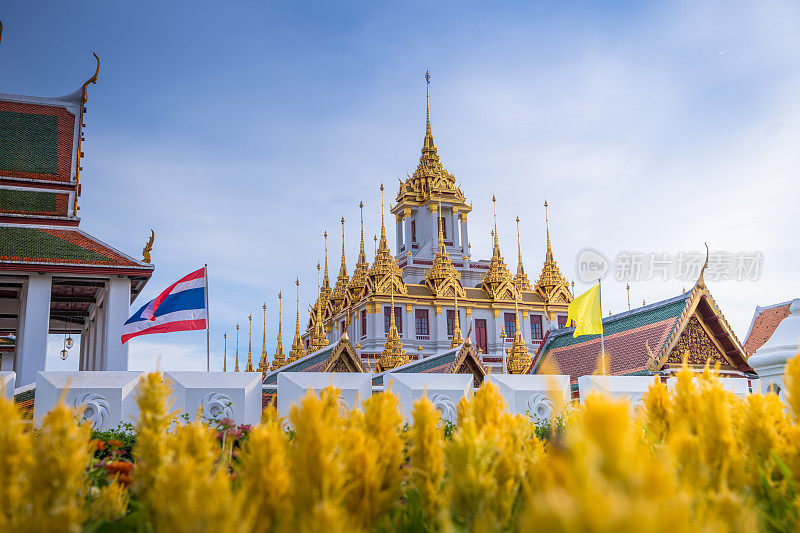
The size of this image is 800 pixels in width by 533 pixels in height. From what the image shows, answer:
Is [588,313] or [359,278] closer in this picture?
[588,313]

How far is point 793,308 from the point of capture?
24.4ft

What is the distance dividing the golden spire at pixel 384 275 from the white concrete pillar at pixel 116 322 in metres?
25.4

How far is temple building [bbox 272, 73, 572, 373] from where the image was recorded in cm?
4291

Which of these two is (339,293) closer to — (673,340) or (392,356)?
(392,356)

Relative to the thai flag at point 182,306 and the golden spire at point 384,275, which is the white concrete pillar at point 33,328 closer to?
the thai flag at point 182,306

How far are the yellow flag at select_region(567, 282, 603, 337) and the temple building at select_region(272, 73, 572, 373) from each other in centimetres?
2106

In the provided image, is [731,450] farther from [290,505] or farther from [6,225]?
[6,225]

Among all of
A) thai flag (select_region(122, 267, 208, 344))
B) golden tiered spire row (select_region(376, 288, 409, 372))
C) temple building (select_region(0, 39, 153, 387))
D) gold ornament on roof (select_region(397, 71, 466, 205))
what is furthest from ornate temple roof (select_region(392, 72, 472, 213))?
thai flag (select_region(122, 267, 208, 344))

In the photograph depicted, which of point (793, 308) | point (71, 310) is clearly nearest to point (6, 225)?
point (71, 310)

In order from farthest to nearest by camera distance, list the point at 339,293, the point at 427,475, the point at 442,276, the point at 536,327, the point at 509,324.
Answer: the point at 339,293
the point at 536,327
the point at 509,324
the point at 442,276
the point at 427,475

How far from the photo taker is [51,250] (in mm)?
17797

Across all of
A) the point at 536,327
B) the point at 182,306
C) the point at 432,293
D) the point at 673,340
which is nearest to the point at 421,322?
the point at 432,293

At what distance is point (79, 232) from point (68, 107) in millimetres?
6045

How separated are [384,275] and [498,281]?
8.75 metres
